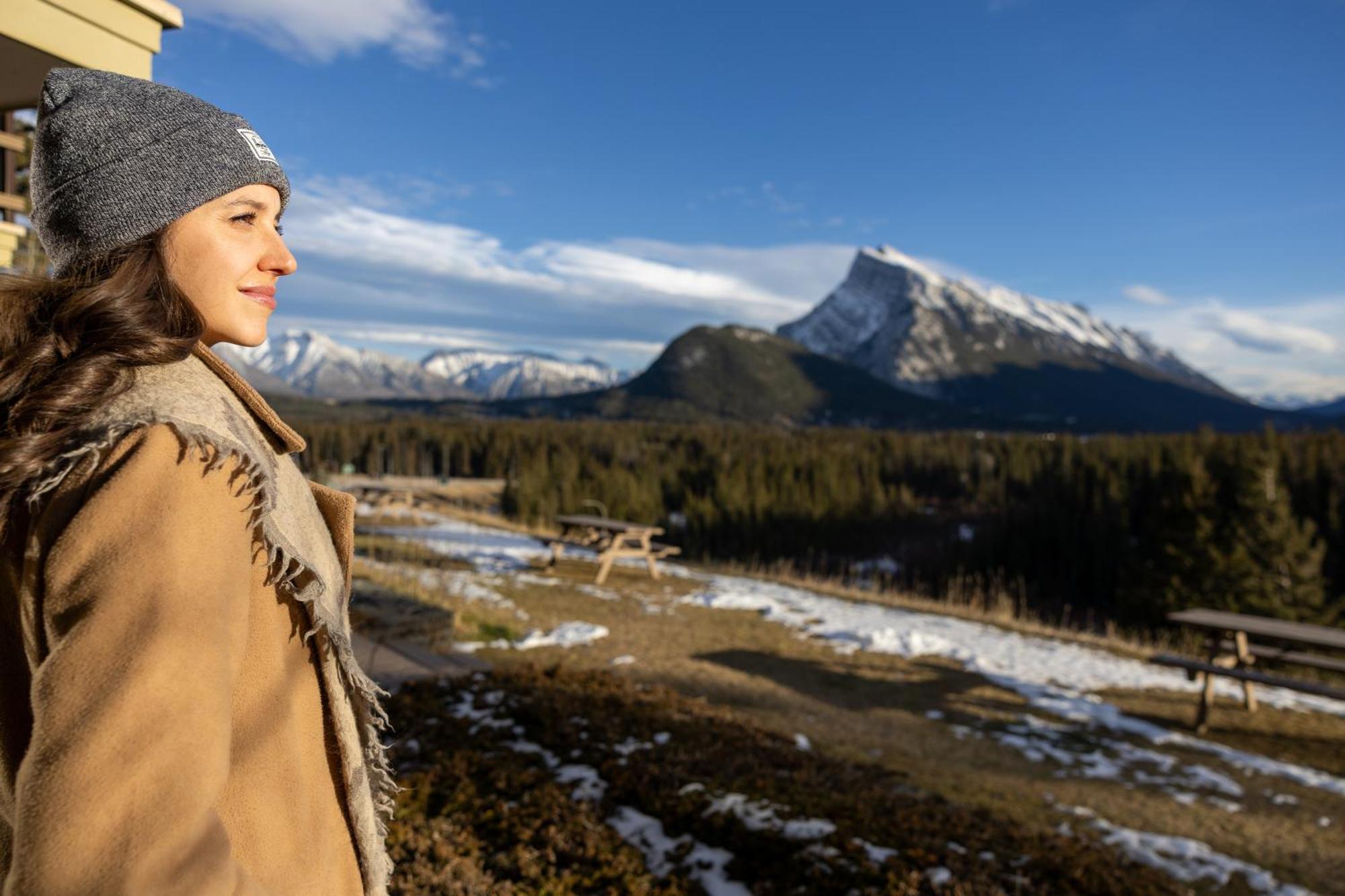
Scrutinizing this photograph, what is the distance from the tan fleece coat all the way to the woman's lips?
10 cm

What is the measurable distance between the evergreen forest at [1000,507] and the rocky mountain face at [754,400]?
93.1 metres

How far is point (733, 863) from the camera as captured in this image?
11.8 feet

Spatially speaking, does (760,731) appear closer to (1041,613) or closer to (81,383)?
(81,383)

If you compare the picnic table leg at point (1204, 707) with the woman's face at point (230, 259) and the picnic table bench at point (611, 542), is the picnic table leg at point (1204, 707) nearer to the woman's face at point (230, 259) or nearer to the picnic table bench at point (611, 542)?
the picnic table bench at point (611, 542)

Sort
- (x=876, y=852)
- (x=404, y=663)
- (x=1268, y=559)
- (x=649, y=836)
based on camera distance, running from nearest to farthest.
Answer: (x=876, y=852) → (x=649, y=836) → (x=404, y=663) → (x=1268, y=559)

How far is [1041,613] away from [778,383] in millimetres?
155861

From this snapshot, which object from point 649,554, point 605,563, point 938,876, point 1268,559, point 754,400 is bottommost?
point 605,563

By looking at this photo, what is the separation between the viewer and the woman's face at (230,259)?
102 centimetres

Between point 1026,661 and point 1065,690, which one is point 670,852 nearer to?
point 1065,690

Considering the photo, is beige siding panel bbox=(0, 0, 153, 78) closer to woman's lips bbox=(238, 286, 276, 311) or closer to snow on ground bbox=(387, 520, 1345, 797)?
woman's lips bbox=(238, 286, 276, 311)

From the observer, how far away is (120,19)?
3404 mm

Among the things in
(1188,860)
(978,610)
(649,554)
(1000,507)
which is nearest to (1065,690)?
(1188,860)

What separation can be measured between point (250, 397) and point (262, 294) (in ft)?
0.47

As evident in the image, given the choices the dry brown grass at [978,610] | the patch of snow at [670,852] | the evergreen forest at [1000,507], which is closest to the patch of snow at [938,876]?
the patch of snow at [670,852]
